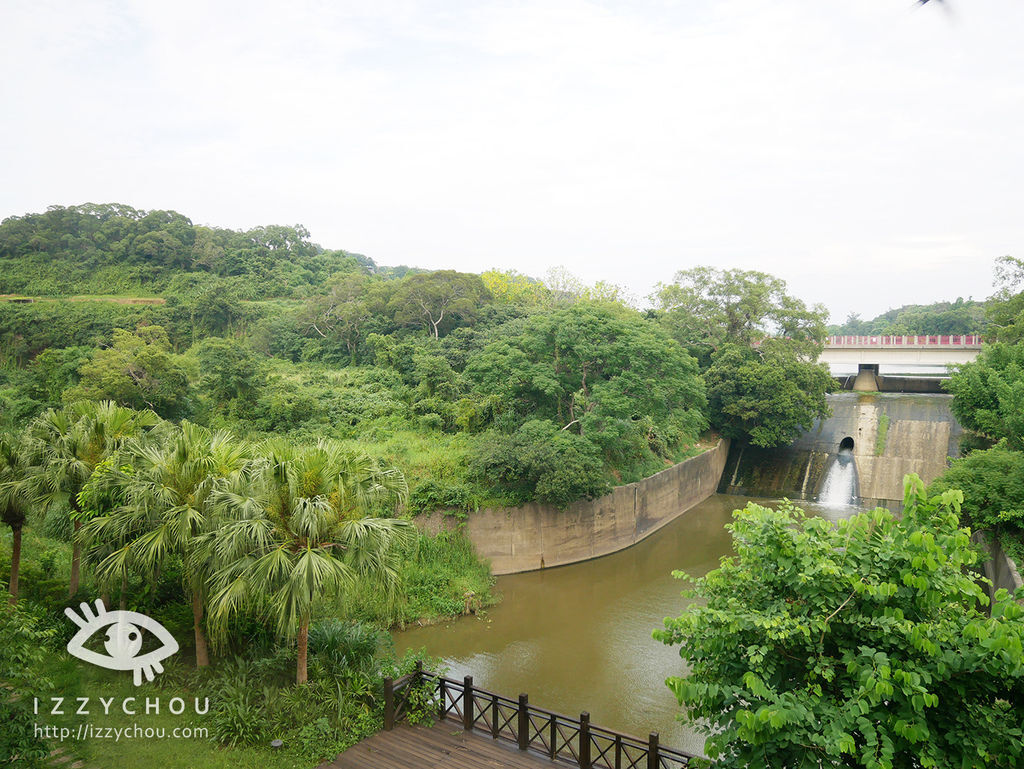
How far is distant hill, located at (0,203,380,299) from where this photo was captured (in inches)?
1444

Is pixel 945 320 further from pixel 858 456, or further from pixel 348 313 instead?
pixel 348 313

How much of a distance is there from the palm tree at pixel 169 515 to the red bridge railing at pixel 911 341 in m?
31.8

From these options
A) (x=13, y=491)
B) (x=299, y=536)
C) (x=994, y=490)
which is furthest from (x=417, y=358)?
(x=994, y=490)

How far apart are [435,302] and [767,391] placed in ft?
51.0

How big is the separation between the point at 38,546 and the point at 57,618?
5.71 meters

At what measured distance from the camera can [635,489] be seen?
21.0 metres

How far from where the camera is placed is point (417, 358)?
80.0ft

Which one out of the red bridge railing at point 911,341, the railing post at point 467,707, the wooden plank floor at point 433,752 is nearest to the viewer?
the wooden plank floor at point 433,752

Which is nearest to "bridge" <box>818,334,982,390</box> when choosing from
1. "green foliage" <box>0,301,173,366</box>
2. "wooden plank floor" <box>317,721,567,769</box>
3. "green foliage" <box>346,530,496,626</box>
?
"green foliage" <box>346,530,496,626</box>

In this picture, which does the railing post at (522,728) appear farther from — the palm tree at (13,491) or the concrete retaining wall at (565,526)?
the concrete retaining wall at (565,526)

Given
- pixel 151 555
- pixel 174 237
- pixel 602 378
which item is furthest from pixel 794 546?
pixel 174 237

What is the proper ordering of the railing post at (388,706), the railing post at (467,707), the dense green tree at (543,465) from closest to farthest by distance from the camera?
1. the railing post at (388,706)
2. the railing post at (467,707)
3. the dense green tree at (543,465)

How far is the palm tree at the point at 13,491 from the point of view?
9.95m

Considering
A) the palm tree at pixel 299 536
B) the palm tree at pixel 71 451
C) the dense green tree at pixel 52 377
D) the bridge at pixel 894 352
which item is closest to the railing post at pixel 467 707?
the palm tree at pixel 299 536
